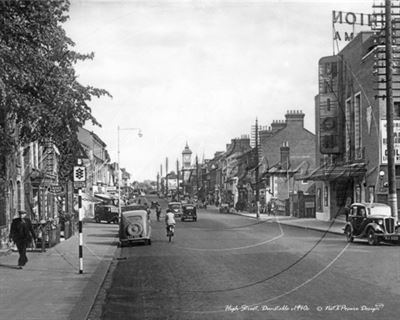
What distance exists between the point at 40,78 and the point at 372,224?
50.5ft

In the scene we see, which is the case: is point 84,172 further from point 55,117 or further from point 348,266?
point 348,266

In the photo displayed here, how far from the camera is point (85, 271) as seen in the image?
1584cm

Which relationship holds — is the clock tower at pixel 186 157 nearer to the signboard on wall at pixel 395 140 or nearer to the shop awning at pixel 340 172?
the shop awning at pixel 340 172

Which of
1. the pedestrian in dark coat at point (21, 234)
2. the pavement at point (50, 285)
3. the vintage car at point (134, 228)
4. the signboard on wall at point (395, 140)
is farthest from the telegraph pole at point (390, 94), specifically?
the pedestrian in dark coat at point (21, 234)

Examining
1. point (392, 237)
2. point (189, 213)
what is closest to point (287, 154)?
point (189, 213)

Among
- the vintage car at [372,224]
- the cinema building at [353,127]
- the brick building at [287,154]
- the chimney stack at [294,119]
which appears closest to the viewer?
the vintage car at [372,224]

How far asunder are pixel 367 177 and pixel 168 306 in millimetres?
31723

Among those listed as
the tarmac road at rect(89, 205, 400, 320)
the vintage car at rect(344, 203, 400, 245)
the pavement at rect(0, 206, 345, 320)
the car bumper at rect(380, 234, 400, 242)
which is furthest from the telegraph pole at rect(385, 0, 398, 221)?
the pavement at rect(0, 206, 345, 320)

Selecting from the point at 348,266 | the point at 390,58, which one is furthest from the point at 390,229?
the point at 348,266

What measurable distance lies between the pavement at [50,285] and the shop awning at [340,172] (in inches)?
918

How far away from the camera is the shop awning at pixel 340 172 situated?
40.7 metres

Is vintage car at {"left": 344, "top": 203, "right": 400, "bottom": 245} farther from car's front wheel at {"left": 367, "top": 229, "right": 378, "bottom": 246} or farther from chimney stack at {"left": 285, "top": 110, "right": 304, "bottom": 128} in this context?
chimney stack at {"left": 285, "top": 110, "right": 304, "bottom": 128}

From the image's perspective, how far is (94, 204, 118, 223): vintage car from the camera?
177ft

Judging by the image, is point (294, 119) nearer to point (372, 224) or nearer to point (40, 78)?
point (372, 224)
